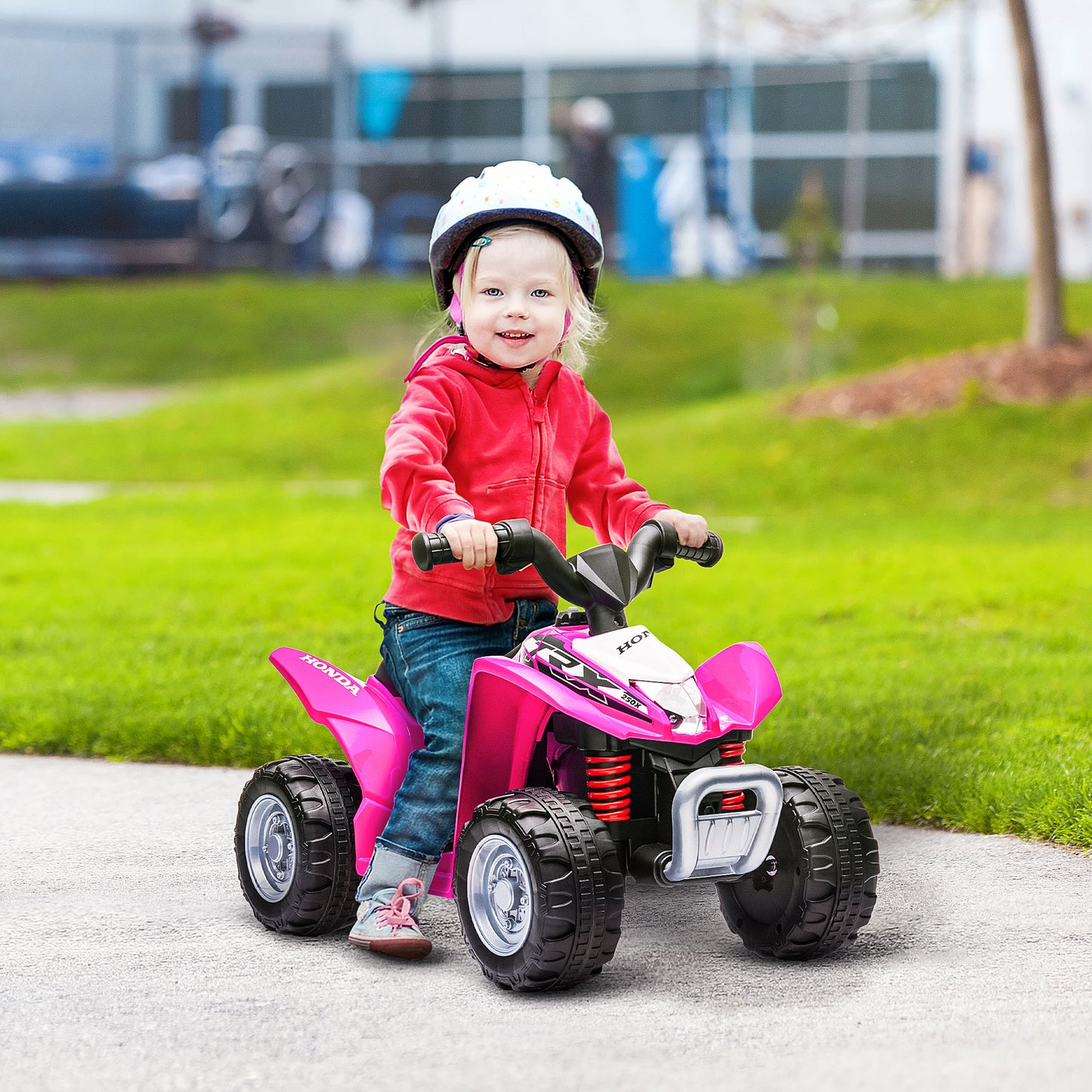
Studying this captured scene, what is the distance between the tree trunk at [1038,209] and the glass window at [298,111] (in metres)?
16.9

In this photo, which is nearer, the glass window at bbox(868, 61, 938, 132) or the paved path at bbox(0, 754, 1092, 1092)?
the paved path at bbox(0, 754, 1092, 1092)

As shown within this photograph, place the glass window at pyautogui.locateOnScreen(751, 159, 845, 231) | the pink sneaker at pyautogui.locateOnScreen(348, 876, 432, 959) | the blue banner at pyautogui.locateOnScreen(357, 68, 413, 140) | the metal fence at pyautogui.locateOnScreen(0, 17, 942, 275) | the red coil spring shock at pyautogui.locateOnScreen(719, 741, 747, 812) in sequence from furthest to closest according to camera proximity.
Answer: the blue banner at pyautogui.locateOnScreen(357, 68, 413, 140), the glass window at pyautogui.locateOnScreen(751, 159, 845, 231), the metal fence at pyautogui.locateOnScreen(0, 17, 942, 275), the pink sneaker at pyautogui.locateOnScreen(348, 876, 432, 959), the red coil spring shock at pyautogui.locateOnScreen(719, 741, 747, 812)

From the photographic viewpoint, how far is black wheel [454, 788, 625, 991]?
3205 millimetres

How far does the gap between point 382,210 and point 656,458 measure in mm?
15132

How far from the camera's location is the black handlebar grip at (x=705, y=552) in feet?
12.1

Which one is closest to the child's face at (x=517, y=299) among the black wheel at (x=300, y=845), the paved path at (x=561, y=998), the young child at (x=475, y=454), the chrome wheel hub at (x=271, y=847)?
the young child at (x=475, y=454)

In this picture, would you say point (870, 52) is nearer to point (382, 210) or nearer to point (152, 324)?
point (382, 210)

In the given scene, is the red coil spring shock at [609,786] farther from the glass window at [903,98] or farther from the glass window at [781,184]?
the glass window at [903,98]

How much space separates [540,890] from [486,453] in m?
1.00

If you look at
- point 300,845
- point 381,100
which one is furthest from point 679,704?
point 381,100

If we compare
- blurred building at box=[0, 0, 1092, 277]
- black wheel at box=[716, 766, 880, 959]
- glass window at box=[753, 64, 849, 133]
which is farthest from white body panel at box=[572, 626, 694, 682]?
glass window at box=[753, 64, 849, 133]

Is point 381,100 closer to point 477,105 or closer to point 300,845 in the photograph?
point 477,105

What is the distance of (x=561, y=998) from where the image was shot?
330cm

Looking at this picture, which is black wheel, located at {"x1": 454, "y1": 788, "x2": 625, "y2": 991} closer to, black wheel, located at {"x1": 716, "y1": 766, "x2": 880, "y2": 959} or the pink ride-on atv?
the pink ride-on atv
